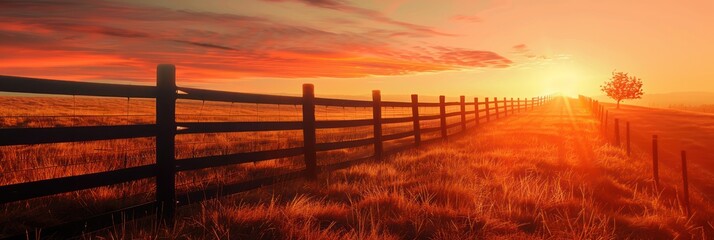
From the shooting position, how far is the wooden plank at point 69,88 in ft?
11.5

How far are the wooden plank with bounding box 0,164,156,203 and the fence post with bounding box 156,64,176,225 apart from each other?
4.8 inches

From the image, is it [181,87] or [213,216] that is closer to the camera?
[213,216]

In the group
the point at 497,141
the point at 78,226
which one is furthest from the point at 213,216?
the point at 497,141

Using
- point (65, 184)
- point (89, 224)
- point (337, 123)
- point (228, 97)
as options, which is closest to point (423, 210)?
point (228, 97)

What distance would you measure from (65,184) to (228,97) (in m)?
2.22

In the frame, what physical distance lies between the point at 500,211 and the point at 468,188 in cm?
106

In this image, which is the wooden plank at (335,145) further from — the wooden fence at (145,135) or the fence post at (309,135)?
the wooden fence at (145,135)

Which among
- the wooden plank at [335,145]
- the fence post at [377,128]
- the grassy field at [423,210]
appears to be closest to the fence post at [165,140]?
the grassy field at [423,210]

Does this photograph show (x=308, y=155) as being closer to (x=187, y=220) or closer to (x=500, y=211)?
(x=187, y=220)

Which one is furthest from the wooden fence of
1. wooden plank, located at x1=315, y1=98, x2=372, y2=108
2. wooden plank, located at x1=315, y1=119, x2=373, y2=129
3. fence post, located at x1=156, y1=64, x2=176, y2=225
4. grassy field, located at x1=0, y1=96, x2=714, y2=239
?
wooden plank, located at x1=315, y1=98, x2=372, y2=108

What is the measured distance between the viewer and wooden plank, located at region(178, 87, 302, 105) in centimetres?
505

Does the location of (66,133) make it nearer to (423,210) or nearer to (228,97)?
(228,97)

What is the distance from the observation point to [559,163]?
872 cm

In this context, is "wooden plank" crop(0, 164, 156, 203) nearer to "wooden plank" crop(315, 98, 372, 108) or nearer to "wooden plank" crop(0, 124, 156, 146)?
"wooden plank" crop(0, 124, 156, 146)
